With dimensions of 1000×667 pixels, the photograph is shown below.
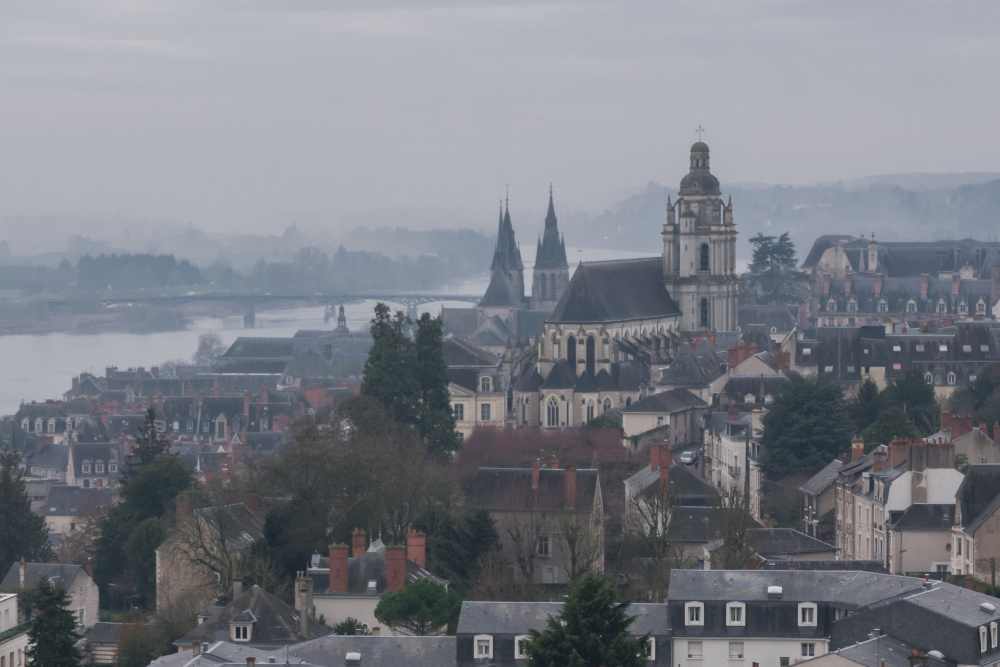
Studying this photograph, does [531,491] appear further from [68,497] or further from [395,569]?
[68,497]

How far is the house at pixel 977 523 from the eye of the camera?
43000mm

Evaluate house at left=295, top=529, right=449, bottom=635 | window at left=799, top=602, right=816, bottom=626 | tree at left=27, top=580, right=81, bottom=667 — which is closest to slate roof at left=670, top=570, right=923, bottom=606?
window at left=799, top=602, right=816, bottom=626

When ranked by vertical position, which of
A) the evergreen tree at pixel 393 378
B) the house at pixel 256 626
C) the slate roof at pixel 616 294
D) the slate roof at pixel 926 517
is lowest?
the house at pixel 256 626

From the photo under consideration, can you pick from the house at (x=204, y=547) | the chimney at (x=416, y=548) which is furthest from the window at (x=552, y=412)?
the chimney at (x=416, y=548)

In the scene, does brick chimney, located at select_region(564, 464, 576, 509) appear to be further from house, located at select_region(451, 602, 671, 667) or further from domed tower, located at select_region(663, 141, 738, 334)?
domed tower, located at select_region(663, 141, 738, 334)

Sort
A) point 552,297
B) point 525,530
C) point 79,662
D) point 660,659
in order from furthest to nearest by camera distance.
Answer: point 552,297
point 525,530
point 79,662
point 660,659

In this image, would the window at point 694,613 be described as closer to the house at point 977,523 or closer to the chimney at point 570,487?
the house at point 977,523

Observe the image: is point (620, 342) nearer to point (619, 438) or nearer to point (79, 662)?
point (619, 438)

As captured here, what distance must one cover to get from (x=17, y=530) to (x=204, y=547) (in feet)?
44.2

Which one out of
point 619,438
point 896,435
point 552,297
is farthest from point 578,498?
point 552,297

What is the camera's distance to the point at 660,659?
36312 millimetres

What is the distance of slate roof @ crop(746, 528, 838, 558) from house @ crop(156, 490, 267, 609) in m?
10.8

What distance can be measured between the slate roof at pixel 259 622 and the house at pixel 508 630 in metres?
4.14

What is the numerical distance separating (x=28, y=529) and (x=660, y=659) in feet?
91.3
